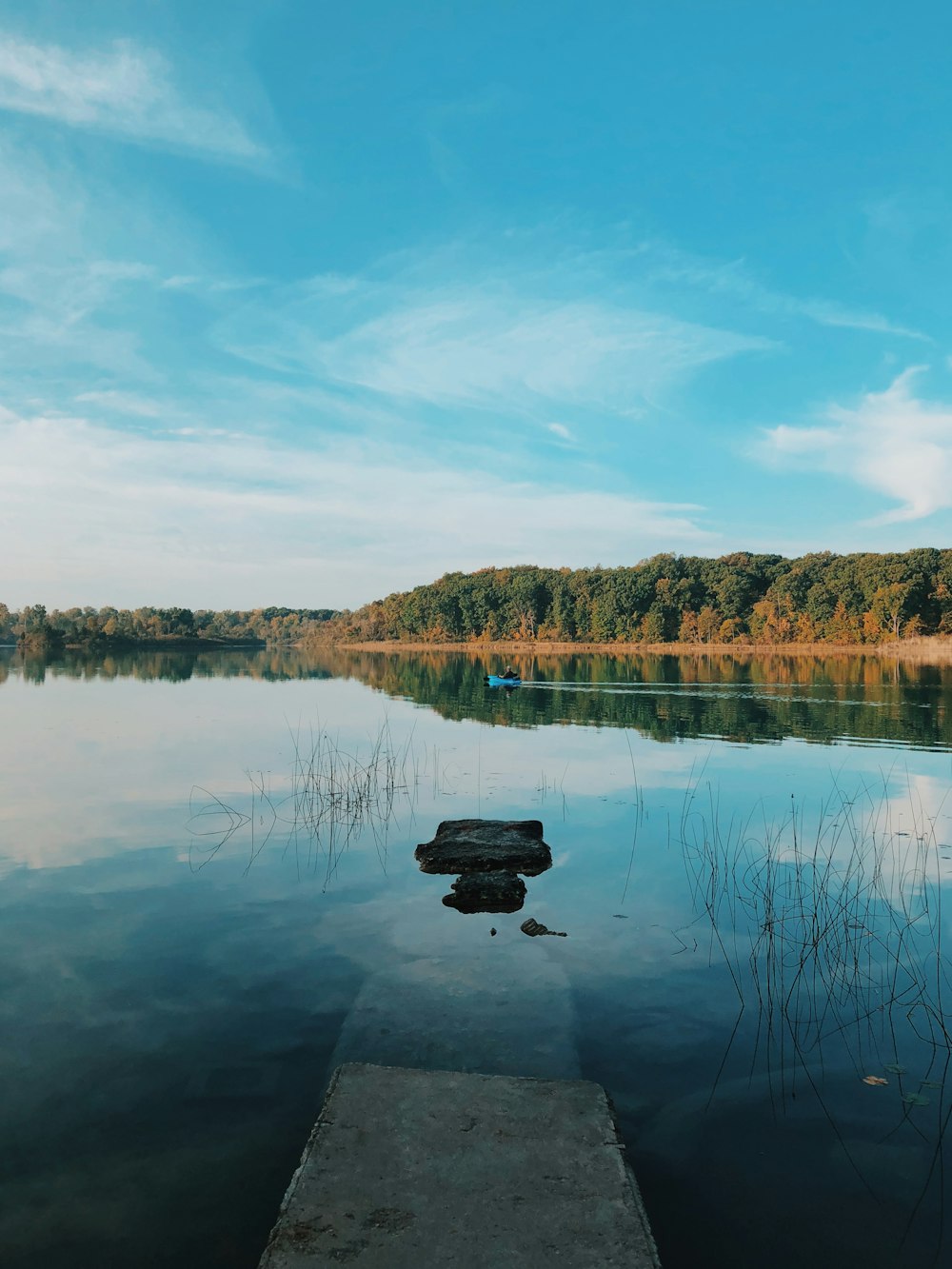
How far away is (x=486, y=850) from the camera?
1376cm

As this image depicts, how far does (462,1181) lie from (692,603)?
141 m

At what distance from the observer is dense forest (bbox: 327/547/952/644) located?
11300 centimetres

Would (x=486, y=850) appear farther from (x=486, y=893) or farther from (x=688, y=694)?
(x=688, y=694)

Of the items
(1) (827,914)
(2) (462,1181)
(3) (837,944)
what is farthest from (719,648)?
(2) (462,1181)

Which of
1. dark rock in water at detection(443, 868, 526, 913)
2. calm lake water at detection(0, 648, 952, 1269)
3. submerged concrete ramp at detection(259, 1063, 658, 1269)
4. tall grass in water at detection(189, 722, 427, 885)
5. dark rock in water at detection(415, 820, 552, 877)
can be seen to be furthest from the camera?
tall grass in water at detection(189, 722, 427, 885)

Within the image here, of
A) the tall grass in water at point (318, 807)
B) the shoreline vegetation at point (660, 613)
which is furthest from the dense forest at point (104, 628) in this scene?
the tall grass in water at point (318, 807)

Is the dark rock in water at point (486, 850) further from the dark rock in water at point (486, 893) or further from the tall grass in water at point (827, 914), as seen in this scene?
the tall grass in water at point (827, 914)

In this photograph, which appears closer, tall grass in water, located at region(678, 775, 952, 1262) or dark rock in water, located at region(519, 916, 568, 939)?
tall grass in water, located at region(678, 775, 952, 1262)

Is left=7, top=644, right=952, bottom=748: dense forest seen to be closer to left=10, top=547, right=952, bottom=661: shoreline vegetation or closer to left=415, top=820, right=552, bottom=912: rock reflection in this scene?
left=415, top=820, right=552, bottom=912: rock reflection

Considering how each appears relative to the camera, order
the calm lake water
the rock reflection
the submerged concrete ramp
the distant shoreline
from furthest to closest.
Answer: the distant shoreline, the rock reflection, the calm lake water, the submerged concrete ramp

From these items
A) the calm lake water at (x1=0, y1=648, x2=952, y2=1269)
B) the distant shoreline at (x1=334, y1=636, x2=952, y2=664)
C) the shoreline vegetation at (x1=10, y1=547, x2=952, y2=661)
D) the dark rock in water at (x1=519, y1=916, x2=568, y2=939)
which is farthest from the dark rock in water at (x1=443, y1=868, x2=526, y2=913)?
the shoreline vegetation at (x1=10, y1=547, x2=952, y2=661)

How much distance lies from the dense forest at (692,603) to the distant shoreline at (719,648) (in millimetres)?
3235

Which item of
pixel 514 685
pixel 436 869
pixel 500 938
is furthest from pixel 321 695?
pixel 500 938

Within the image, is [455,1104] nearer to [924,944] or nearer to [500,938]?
[500,938]
